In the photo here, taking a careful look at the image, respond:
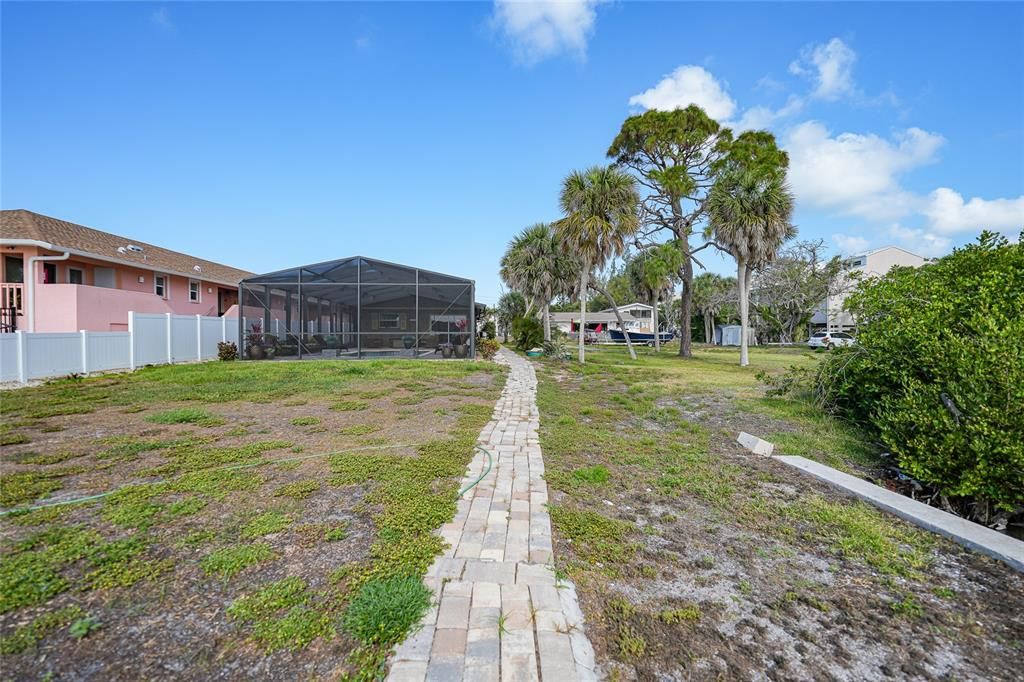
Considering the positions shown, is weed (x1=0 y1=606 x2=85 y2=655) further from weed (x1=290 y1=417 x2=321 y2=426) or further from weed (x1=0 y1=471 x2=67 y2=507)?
weed (x1=290 y1=417 x2=321 y2=426)

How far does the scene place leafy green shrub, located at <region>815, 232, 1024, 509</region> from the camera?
137 inches

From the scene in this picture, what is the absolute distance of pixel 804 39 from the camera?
387 inches

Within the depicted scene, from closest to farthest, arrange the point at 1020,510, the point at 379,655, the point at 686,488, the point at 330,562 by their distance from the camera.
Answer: the point at 379,655, the point at 330,562, the point at 1020,510, the point at 686,488

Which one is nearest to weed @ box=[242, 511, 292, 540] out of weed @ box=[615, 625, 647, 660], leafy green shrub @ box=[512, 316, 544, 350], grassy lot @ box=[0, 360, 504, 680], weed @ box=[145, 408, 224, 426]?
grassy lot @ box=[0, 360, 504, 680]

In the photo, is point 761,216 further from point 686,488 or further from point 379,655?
point 379,655

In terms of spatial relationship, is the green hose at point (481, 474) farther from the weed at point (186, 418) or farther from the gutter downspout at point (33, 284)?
the gutter downspout at point (33, 284)

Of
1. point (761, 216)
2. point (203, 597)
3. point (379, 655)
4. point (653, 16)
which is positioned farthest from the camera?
point (761, 216)

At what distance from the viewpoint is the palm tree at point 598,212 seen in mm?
16828

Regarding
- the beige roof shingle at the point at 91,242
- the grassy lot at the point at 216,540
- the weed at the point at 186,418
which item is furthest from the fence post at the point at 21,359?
the weed at the point at 186,418

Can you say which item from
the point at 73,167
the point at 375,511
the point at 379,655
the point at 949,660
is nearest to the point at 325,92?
the point at 73,167

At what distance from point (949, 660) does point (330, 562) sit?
A: 320cm

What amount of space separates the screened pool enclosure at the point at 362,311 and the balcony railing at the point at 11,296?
18.8 feet

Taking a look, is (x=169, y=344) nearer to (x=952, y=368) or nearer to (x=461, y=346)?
(x=461, y=346)

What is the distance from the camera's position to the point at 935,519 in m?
3.37
